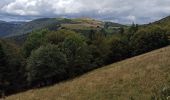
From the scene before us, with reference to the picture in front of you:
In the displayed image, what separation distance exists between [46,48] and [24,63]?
12082mm

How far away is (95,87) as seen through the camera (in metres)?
33.1

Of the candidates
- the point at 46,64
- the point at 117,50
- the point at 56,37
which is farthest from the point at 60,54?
the point at 117,50

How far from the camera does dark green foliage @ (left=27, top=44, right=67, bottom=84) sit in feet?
239

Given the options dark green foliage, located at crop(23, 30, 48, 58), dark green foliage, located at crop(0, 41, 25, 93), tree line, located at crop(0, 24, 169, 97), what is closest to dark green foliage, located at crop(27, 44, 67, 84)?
tree line, located at crop(0, 24, 169, 97)

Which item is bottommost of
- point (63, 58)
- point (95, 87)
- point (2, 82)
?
point (2, 82)

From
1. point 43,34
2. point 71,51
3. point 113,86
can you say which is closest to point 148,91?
point 113,86

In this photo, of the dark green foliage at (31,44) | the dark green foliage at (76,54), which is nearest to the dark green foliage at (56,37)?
the dark green foliage at (31,44)

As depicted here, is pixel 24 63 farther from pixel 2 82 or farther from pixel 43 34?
pixel 43 34

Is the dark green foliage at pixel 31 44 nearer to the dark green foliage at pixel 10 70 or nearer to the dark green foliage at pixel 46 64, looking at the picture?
the dark green foliage at pixel 10 70

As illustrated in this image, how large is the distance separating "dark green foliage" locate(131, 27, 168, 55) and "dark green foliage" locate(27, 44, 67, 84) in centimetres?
2578

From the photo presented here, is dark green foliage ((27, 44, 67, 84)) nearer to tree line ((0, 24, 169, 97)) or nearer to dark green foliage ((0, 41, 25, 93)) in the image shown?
tree line ((0, 24, 169, 97))

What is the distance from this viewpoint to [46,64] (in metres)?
72.8

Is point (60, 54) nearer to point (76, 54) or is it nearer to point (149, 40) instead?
point (76, 54)

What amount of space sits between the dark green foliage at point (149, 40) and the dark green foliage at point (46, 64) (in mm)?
25785
